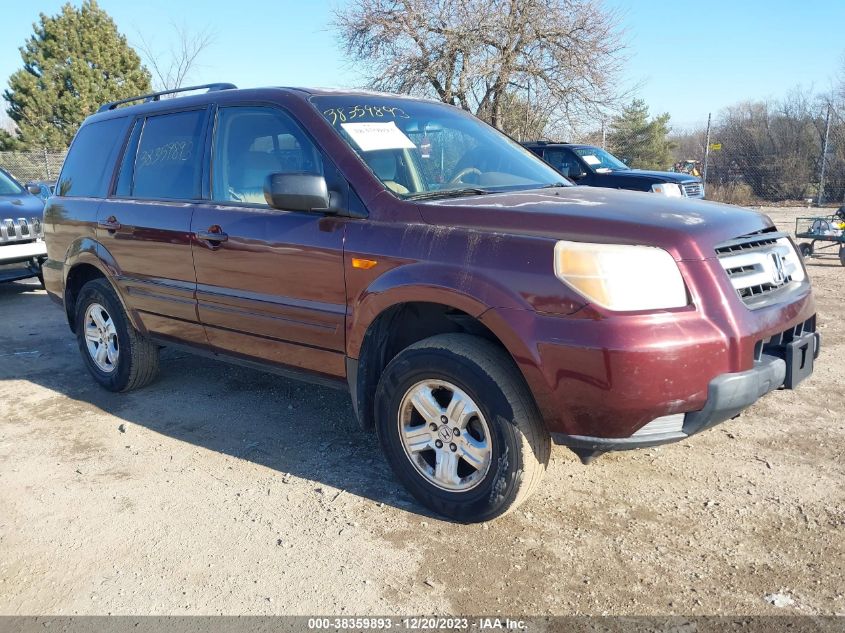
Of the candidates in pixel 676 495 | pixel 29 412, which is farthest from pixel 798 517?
pixel 29 412

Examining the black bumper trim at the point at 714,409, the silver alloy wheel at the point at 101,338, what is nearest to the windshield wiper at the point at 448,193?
the black bumper trim at the point at 714,409

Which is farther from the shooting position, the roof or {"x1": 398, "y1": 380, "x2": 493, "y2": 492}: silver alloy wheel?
the roof

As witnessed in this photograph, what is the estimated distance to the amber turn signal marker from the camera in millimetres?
3182

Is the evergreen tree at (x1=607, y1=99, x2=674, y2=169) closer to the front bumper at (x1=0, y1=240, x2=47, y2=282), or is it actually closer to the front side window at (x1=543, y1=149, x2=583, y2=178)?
the front side window at (x1=543, y1=149, x2=583, y2=178)

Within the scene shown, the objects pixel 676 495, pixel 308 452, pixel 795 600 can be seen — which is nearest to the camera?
pixel 795 600

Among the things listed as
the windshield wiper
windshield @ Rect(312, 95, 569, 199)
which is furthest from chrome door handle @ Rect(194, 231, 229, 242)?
the windshield wiper

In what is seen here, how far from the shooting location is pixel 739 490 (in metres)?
3.32

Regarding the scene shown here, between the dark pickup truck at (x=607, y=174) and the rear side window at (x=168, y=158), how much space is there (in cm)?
674

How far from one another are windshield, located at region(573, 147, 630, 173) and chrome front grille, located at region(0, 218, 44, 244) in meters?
8.06

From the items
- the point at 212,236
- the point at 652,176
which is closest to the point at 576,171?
the point at 652,176

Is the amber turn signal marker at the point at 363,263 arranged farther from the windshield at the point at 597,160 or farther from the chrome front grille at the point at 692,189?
the windshield at the point at 597,160

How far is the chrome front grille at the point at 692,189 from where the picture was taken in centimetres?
1083

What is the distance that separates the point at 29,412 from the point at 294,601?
2992mm

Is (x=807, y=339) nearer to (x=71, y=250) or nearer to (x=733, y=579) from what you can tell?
(x=733, y=579)
